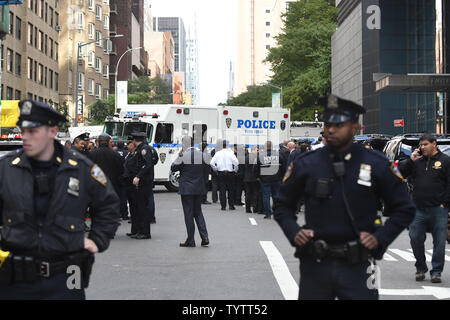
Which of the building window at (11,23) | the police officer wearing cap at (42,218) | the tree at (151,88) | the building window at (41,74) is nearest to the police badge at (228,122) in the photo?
the police officer wearing cap at (42,218)

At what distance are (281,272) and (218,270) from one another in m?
0.88

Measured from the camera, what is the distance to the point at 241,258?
1088cm

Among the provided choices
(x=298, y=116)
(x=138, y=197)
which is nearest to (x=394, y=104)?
(x=298, y=116)

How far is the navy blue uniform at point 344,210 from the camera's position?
4.40 meters

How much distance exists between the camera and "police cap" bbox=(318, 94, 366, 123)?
14.8 feet

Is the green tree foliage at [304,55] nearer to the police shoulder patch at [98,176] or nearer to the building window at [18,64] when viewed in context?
the building window at [18,64]

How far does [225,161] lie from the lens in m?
21.1

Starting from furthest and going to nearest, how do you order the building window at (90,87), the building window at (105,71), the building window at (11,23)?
the building window at (105,71)
the building window at (90,87)
the building window at (11,23)

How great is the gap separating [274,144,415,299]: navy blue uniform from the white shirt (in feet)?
53.1

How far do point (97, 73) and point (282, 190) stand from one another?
77541 mm

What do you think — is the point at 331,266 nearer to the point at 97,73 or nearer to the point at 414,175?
the point at 414,175

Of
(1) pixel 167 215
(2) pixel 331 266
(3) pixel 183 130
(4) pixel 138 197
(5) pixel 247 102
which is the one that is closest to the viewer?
(2) pixel 331 266

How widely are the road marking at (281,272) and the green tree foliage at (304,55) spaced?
55916 millimetres

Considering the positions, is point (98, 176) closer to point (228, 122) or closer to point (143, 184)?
point (143, 184)
